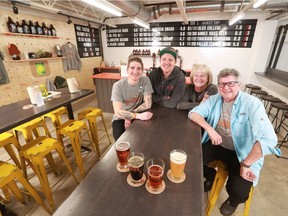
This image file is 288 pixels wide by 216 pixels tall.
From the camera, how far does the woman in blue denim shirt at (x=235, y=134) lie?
1230mm

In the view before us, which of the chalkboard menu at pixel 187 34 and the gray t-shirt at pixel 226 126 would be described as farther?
the chalkboard menu at pixel 187 34

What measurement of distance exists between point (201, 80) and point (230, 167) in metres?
0.99

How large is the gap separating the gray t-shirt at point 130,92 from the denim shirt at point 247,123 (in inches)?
28.5

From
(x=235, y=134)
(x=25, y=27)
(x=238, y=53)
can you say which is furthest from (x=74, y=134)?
(x=238, y=53)

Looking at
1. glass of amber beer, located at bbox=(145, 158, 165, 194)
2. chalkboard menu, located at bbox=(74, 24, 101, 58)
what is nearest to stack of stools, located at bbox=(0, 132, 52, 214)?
glass of amber beer, located at bbox=(145, 158, 165, 194)

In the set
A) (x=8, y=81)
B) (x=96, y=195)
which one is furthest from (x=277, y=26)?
(x=8, y=81)

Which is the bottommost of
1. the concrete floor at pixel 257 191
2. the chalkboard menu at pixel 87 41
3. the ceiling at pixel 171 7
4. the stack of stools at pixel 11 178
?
the concrete floor at pixel 257 191

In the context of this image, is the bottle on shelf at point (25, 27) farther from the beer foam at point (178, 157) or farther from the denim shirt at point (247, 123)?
the beer foam at point (178, 157)

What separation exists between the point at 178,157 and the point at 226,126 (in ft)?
2.80

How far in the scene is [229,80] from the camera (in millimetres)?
1314

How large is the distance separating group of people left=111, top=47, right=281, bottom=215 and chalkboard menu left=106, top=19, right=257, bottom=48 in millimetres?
4086

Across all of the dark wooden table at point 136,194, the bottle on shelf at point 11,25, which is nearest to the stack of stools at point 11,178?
the dark wooden table at point 136,194

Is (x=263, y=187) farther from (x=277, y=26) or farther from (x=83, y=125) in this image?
(x=277, y=26)

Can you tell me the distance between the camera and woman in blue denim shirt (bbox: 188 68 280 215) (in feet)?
4.04
